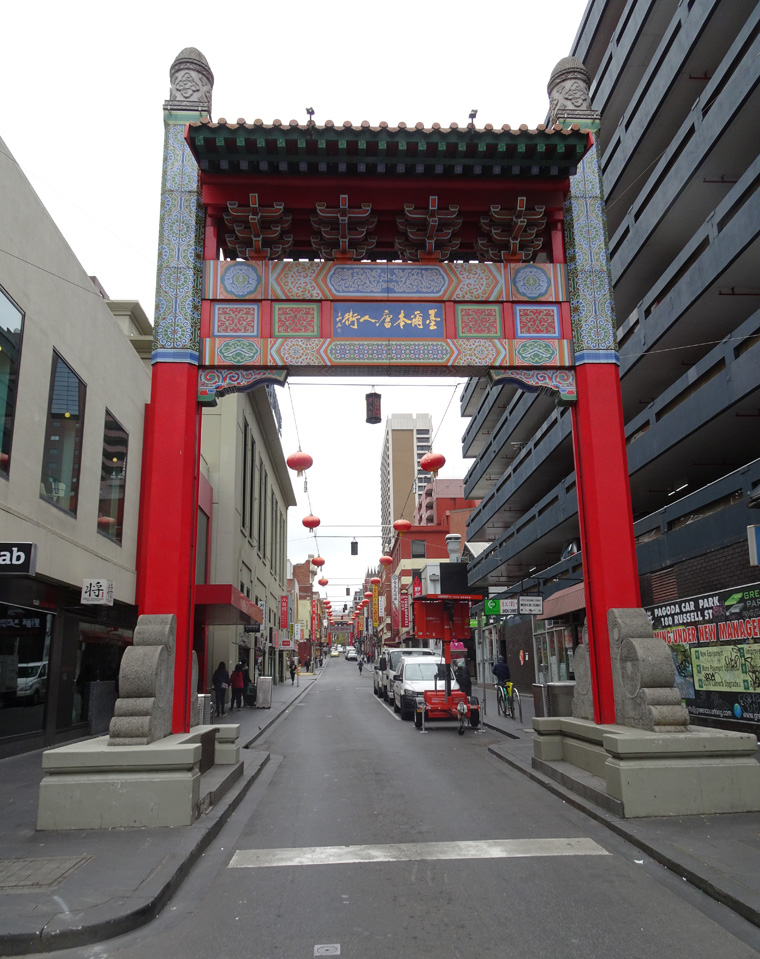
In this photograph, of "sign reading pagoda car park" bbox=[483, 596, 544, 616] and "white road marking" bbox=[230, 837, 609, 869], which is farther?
"sign reading pagoda car park" bbox=[483, 596, 544, 616]

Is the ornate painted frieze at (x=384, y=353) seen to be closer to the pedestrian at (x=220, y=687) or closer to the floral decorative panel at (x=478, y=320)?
the floral decorative panel at (x=478, y=320)

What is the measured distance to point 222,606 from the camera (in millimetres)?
21984

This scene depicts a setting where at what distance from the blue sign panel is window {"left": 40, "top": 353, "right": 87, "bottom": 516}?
7110 millimetres

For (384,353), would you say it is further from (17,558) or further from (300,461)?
(300,461)

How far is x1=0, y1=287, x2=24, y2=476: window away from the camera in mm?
12516

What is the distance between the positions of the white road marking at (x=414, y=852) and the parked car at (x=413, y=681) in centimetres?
1308

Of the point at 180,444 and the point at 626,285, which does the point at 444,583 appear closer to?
the point at 626,285

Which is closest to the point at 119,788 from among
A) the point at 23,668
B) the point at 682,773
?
the point at 682,773

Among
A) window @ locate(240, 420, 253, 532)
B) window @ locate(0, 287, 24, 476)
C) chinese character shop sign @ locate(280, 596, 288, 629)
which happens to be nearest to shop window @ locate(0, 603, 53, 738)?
window @ locate(0, 287, 24, 476)

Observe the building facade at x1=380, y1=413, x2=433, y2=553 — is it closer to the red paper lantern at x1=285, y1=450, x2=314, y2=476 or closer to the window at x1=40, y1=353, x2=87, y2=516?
the red paper lantern at x1=285, y1=450, x2=314, y2=476

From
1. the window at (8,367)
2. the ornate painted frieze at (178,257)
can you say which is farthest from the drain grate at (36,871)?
the window at (8,367)

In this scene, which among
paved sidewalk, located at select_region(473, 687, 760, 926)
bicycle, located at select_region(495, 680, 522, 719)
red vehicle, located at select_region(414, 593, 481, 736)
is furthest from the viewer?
bicycle, located at select_region(495, 680, 522, 719)

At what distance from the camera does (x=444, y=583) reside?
2664cm

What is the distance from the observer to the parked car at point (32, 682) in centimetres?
1428
